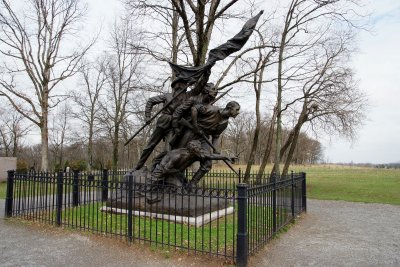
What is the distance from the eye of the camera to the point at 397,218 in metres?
10.4

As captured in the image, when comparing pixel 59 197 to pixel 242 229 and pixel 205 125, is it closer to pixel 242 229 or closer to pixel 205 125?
pixel 205 125

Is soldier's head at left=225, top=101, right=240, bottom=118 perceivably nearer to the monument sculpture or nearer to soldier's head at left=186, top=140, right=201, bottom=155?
the monument sculpture

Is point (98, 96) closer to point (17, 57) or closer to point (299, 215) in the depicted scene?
point (17, 57)

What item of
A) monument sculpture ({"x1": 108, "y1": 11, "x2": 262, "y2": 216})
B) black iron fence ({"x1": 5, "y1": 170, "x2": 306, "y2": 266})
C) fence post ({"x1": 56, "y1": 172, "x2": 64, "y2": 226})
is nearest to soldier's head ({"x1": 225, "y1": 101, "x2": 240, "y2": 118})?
monument sculpture ({"x1": 108, "y1": 11, "x2": 262, "y2": 216})

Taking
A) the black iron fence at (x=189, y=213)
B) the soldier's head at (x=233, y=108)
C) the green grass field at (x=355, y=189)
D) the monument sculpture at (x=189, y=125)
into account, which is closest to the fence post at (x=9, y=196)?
the black iron fence at (x=189, y=213)

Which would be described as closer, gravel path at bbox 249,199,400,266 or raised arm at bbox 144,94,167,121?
gravel path at bbox 249,199,400,266

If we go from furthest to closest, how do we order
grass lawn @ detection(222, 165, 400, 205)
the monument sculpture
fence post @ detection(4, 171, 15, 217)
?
grass lawn @ detection(222, 165, 400, 205)
fence post @ detection(4, 171, 15, 217)
the monument sculpture

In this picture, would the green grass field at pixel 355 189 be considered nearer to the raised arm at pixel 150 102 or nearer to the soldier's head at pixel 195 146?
the raised arm at pixel 150 102

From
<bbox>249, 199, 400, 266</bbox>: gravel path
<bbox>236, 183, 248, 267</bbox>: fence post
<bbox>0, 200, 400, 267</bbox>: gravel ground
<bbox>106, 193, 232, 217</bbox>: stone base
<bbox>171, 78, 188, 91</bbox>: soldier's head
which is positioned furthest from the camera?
<bbox>171, 78, 188, 91</bbox>: soldier's head

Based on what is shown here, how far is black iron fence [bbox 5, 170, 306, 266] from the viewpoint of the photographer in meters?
5.73

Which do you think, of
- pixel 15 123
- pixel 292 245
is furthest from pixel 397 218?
pixel 15 123

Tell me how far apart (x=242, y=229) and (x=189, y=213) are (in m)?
2.07

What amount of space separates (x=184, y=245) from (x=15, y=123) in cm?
4655

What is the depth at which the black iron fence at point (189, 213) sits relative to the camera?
573 centimetres
